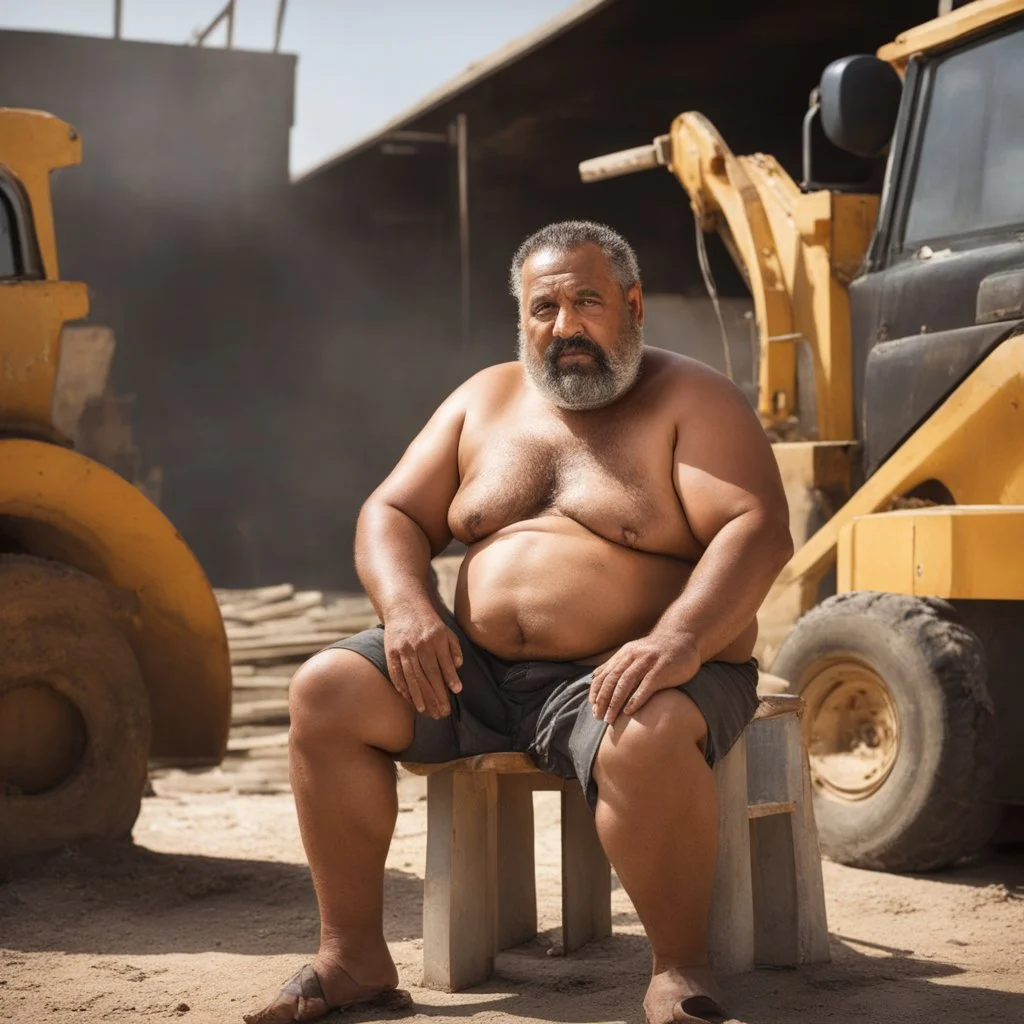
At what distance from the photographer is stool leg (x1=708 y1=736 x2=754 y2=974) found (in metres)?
3.48

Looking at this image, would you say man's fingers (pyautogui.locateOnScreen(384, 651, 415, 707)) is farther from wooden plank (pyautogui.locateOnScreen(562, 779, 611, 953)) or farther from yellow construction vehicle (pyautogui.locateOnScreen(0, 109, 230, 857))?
yellow construction vehicle (pyautogui.locateOnScreen(0, 109, 230, 857))

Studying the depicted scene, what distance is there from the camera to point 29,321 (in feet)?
14.8

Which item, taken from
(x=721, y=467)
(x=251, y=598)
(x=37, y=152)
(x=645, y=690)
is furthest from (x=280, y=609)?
(x=645, y=690)

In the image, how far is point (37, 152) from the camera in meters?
4.86

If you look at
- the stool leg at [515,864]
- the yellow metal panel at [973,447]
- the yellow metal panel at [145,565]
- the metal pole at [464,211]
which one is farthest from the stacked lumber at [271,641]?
the stool leg at [515,864]

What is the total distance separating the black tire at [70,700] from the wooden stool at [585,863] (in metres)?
1.33

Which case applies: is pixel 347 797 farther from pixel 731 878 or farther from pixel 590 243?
pixel 590 243

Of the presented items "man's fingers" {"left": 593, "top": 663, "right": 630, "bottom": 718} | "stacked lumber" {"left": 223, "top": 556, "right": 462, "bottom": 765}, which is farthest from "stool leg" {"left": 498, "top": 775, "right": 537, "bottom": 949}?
"stacked lumber" {"left": 223, "top": 556, "right": 462, "bottom": 765}

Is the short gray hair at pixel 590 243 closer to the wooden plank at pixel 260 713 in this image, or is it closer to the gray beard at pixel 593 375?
the gray beard at pixel 593 375

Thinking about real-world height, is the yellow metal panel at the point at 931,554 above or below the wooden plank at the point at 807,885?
above

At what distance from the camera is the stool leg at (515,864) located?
12.6 feet

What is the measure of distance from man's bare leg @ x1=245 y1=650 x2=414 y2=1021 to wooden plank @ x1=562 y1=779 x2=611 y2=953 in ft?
2.05

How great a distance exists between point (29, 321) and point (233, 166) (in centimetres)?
948

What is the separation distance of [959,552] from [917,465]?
2.54 ft
